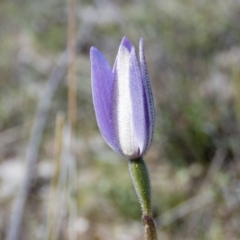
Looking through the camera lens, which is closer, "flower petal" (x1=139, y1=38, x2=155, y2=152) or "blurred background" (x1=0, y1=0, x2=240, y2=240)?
"flower petal" (x1=139, y1=38, x2=155, y2=152)

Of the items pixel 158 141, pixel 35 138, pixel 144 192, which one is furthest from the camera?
pixel 35 138

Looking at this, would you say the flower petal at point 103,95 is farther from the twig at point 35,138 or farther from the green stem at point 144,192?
the twig at point 35,138

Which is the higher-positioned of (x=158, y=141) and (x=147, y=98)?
(x=158, y=141)

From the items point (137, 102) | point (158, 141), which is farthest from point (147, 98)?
point (158, 141)

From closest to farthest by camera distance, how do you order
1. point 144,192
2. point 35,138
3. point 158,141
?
Answer: 1. point 144,192
2. point 158,141
3. point 35,138

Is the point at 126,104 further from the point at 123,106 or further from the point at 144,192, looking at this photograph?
the point at 144,192

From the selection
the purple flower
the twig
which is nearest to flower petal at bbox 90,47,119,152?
the purple flower

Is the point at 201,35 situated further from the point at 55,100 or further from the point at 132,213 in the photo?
the point at 132,213

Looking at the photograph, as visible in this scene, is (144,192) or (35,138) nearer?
(144,192)

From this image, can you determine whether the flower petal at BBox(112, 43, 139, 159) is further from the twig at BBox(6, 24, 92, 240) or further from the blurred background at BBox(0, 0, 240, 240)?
the twig at BBox(6, 24, 92, 240)
